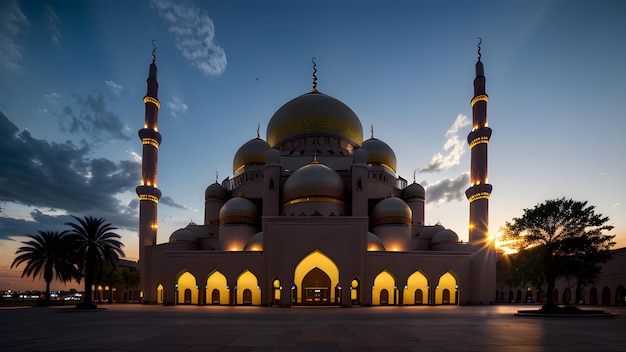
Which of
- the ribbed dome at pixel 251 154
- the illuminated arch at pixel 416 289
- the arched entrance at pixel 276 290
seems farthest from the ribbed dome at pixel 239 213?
the illuminated arch at pixel 416 289

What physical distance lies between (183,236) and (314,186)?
15285 mm

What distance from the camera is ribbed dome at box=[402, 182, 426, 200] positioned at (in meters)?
47.6

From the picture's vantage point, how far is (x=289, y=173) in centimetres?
4419

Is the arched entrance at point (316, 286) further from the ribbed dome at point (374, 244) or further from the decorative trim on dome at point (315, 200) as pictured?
the decorative trim on dome at point (315, 200)

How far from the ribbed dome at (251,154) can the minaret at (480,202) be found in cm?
2442

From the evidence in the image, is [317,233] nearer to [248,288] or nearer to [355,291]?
[355,291]

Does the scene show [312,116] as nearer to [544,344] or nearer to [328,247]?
[328,247]

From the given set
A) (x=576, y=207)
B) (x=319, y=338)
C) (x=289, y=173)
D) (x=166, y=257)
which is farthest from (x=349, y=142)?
(x=319, y=338)

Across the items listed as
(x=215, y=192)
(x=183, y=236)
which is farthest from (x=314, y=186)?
(x=215, y=192)

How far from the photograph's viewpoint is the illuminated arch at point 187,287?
36750 millimetres

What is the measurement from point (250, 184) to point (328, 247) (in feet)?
55.6

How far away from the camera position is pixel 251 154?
49906 mm

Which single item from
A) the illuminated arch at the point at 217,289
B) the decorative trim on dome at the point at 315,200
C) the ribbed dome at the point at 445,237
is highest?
the decorative trim on dome at the point at 315,200

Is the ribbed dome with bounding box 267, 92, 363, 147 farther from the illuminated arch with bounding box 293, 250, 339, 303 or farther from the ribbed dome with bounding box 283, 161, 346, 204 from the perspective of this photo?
the illuminated arch with bounding box 293, 250, 339, 303
